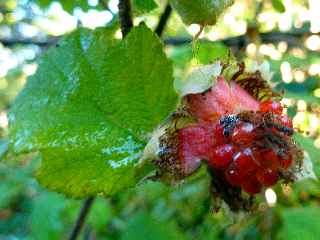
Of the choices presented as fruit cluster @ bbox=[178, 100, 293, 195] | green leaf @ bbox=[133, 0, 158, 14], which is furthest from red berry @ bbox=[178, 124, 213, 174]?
green leaf @ bbox=[133, 0, 158, 14]

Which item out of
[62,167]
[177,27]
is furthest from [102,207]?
[62,167]

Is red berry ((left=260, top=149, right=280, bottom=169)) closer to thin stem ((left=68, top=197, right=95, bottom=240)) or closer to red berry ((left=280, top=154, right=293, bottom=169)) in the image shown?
red berry ((left=280, top=154, right=293, bottom=169))

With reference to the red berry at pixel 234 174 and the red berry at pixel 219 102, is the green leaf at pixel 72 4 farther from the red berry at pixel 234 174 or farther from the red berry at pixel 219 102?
the red berry at pixel 234 174

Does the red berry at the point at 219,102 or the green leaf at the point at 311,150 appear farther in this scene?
the green leaf at the point at 311,150

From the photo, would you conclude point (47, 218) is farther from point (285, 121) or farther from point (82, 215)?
point (285, 121)

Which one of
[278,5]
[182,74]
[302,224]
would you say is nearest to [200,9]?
[278,5]

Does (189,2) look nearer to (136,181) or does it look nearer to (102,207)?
(136,181)

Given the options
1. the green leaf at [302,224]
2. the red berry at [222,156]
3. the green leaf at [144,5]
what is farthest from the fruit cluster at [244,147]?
the green leaf at [302,224]
